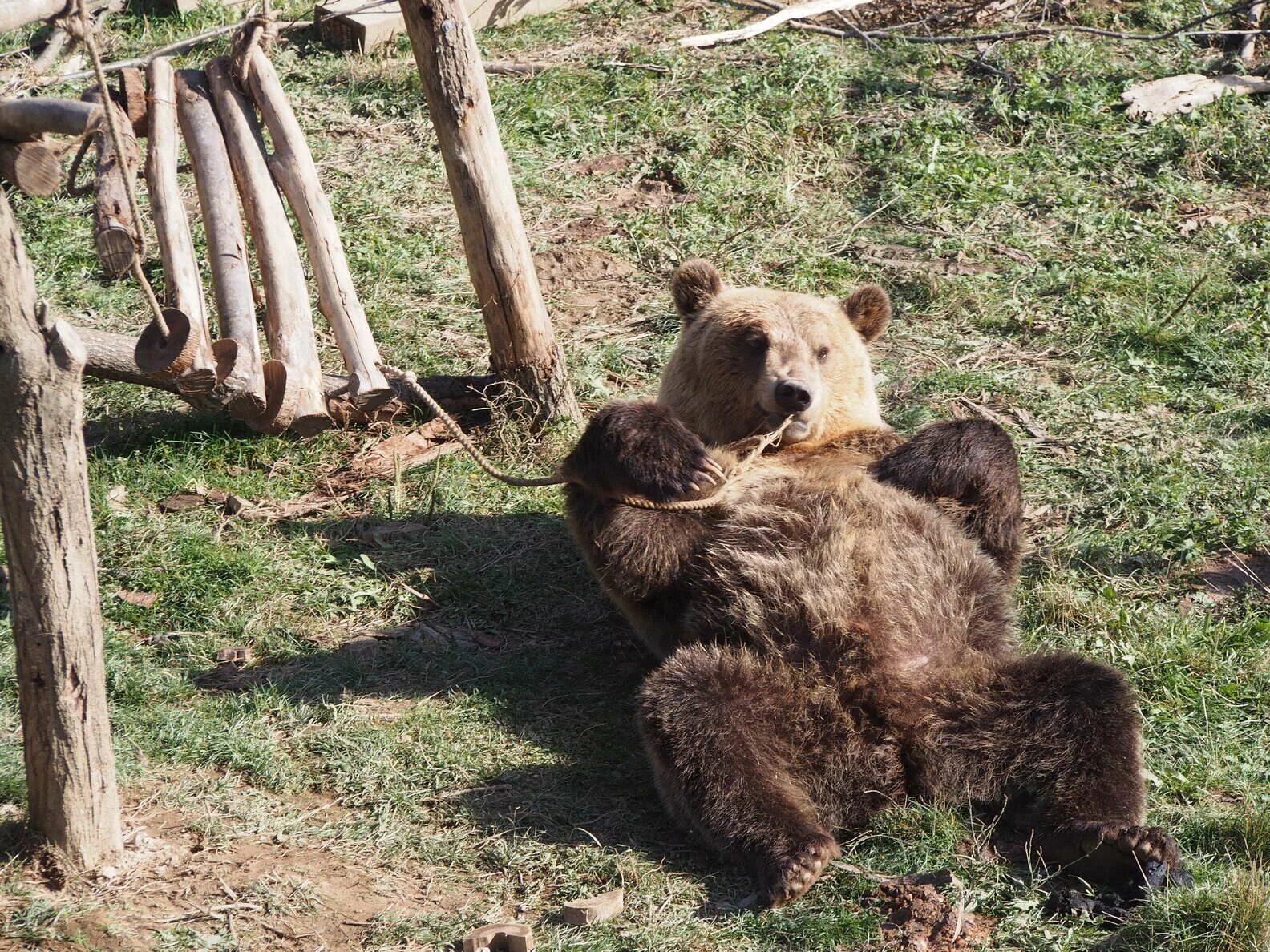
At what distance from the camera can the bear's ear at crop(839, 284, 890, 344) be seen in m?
6.17

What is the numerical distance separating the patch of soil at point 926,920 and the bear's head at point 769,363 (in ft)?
6.75

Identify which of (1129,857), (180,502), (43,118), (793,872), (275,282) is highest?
(43,118)

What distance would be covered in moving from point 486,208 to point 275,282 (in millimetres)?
1125

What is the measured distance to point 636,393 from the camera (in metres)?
7.44

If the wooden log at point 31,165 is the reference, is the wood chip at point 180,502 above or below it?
below

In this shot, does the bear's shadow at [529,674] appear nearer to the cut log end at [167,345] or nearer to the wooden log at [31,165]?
the cut log end at [167,345]

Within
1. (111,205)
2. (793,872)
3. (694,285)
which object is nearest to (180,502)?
(111,205)

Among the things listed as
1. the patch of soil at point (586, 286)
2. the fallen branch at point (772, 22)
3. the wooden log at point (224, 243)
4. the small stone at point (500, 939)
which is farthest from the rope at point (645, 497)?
the fallen branch at point (772, 22)

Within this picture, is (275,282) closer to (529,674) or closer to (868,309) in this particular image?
(529,674)

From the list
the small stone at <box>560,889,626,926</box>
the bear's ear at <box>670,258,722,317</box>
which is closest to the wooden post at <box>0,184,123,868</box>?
the small stone at <box>560,889,626,926</box>

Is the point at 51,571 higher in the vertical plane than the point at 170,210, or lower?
lower

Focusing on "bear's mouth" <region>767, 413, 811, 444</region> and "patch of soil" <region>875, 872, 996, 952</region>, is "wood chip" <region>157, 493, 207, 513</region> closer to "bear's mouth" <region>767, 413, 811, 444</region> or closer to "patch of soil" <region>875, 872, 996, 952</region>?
"bear's mouth" <region>767, 413, 811, 444</region>

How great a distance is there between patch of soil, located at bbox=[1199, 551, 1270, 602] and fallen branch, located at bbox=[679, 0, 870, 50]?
6315 mm

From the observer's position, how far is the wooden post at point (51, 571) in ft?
11.4
